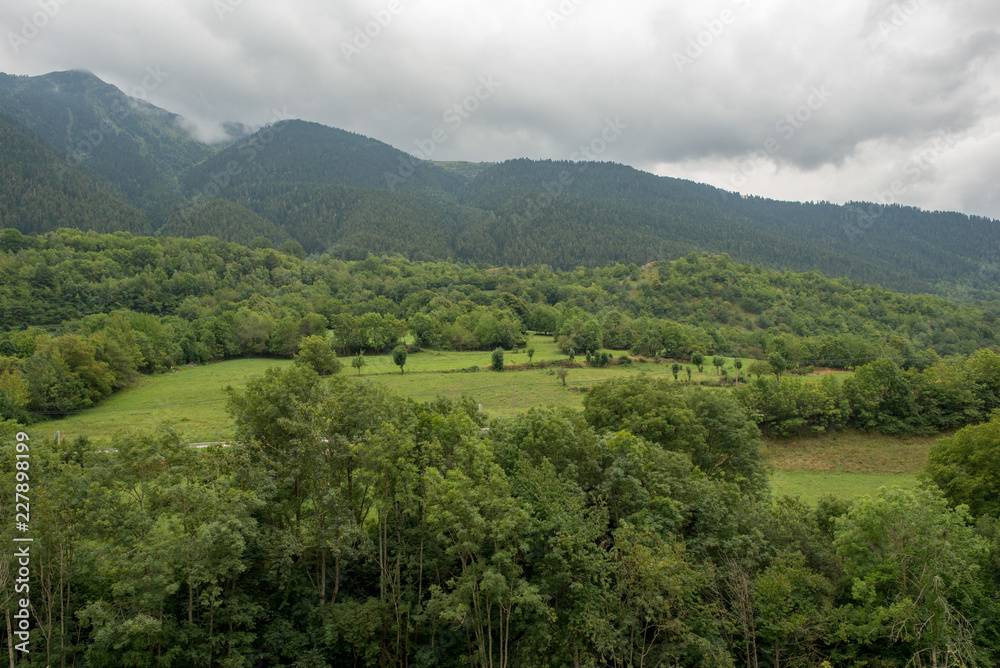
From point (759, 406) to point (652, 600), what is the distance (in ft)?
136

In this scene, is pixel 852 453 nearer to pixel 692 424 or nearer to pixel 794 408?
pixel 794 408

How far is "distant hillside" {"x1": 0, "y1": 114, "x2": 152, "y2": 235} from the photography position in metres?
158

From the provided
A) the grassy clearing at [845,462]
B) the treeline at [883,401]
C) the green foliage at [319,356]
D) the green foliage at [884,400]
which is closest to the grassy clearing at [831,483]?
the grassy clearing at [845,462]

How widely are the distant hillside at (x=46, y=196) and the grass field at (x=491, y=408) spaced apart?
14115cm

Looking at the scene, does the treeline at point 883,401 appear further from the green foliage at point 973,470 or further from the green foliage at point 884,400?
the green foliage at point 973,470

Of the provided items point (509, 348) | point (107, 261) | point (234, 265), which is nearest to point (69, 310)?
point (107, 261)

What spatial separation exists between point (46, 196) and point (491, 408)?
202 m

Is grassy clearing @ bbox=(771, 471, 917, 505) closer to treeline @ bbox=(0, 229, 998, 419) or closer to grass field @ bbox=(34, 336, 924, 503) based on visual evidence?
grass field @ bbox=(34, 336, 924, 503)

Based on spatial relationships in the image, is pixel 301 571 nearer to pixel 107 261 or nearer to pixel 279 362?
pixel 279 362

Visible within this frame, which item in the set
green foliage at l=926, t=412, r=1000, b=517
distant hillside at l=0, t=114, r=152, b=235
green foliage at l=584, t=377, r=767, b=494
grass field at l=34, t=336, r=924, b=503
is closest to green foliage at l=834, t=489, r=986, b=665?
green foliage at l=926, t=412, r=1000, b=517

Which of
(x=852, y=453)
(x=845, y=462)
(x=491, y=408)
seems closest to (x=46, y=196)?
(x=491, y=408)

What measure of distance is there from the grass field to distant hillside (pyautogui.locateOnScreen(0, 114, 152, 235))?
463ft

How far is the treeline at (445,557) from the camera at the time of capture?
47.3 feet

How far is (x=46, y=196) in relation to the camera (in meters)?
163
